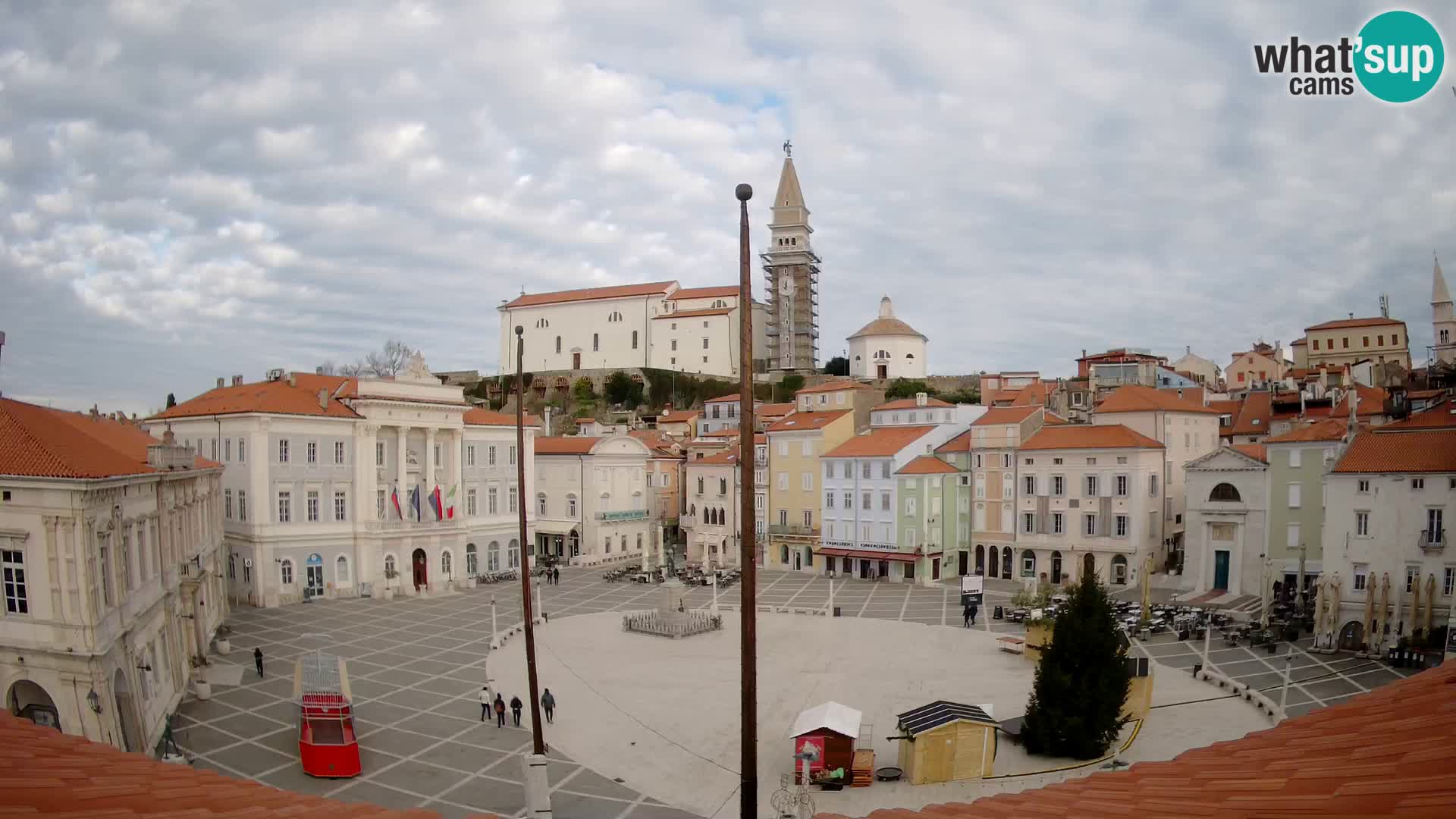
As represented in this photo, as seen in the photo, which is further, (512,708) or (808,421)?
(808,421)

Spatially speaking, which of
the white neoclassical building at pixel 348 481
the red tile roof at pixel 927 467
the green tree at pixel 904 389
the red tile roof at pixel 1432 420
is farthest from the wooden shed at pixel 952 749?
the green tree at pixel 904 389

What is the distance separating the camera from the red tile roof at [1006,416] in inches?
2154

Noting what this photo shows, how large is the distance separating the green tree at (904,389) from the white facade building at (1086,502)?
133ft

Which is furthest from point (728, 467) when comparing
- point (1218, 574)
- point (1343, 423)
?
point (1343, 423)

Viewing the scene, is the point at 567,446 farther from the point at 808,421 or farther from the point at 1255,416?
the point at 1255,416

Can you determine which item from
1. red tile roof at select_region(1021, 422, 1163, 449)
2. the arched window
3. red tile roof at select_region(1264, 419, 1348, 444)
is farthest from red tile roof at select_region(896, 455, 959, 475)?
red tile roof at select_region(1264, 419, 1348, 444)

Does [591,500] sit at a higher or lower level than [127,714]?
higher

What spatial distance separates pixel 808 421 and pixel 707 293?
2032 inches

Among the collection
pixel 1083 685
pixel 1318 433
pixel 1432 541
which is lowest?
pixel 1083 685

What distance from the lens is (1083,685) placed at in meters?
23.0

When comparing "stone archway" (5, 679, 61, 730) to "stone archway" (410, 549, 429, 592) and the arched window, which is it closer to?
"stone archway" (410, 549, 429, 592)

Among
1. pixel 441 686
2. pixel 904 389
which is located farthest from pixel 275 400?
pixel 904 389

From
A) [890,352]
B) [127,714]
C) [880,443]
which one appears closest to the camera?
[127,714]

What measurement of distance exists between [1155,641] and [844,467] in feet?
79.3
